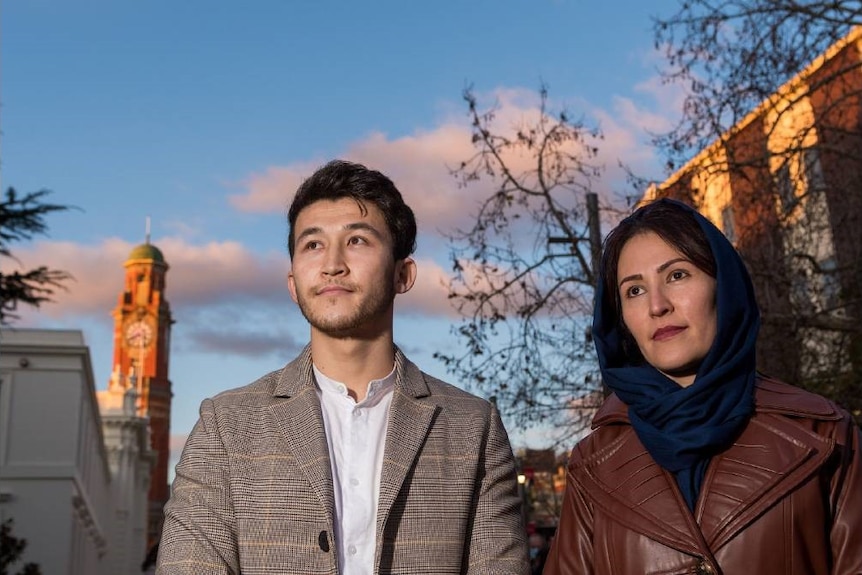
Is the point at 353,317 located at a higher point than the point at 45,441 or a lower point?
lower

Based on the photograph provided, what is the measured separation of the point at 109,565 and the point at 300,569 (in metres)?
79.5

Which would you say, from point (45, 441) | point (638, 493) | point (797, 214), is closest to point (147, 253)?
point (45, 441)

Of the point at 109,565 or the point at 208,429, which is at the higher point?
the point at 109,565

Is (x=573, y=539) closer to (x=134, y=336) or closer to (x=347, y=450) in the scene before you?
(x=347, y=450)

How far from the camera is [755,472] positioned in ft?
9.69

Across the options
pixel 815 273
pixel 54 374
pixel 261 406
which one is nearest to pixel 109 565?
pixel 54 374

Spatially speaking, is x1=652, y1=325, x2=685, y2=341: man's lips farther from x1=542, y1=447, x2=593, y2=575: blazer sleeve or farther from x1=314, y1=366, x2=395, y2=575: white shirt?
x1=314, y1=366, x2=395, y2=575: white shirt

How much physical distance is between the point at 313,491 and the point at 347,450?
0.74 feet

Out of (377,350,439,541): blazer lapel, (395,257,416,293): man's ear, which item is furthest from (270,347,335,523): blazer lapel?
(395,257,416,293): man's ear

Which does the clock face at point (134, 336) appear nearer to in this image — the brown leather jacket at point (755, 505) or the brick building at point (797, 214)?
the brick building at point (797, 214)

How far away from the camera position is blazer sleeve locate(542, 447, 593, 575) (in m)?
3.24

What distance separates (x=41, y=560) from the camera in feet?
122

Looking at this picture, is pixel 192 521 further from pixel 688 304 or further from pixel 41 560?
pixel 41 560

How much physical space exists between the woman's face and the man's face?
86cm
